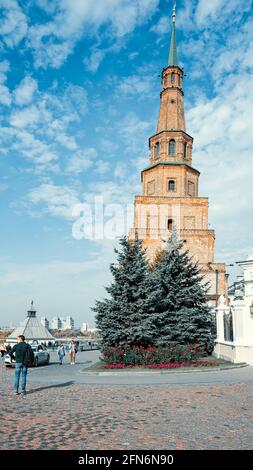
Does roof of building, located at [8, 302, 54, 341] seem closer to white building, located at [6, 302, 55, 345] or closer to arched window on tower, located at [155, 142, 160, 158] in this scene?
white building, located at [6, 302, 55, 345]

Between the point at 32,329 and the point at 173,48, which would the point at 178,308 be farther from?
the point at 173,48

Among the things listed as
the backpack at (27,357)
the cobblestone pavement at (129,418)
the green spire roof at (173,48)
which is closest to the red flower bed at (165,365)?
the cobblestone pavement at (129,418)

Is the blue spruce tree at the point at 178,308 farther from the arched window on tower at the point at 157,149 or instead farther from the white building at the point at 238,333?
the arched window on tower at the point at 157,149

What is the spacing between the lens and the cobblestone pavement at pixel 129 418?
5824mm

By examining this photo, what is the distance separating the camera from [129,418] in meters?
7.54

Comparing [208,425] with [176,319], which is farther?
[176,319]

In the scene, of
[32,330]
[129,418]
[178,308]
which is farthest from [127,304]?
[32,330]

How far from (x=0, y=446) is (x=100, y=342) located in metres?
15.8

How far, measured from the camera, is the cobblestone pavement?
5.82 metres

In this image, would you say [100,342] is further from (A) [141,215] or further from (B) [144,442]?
(A) [141,215]

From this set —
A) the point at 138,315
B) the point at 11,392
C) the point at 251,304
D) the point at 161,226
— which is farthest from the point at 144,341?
the point at 161,226

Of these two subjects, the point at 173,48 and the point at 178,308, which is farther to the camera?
Answer: the point at 173,48
